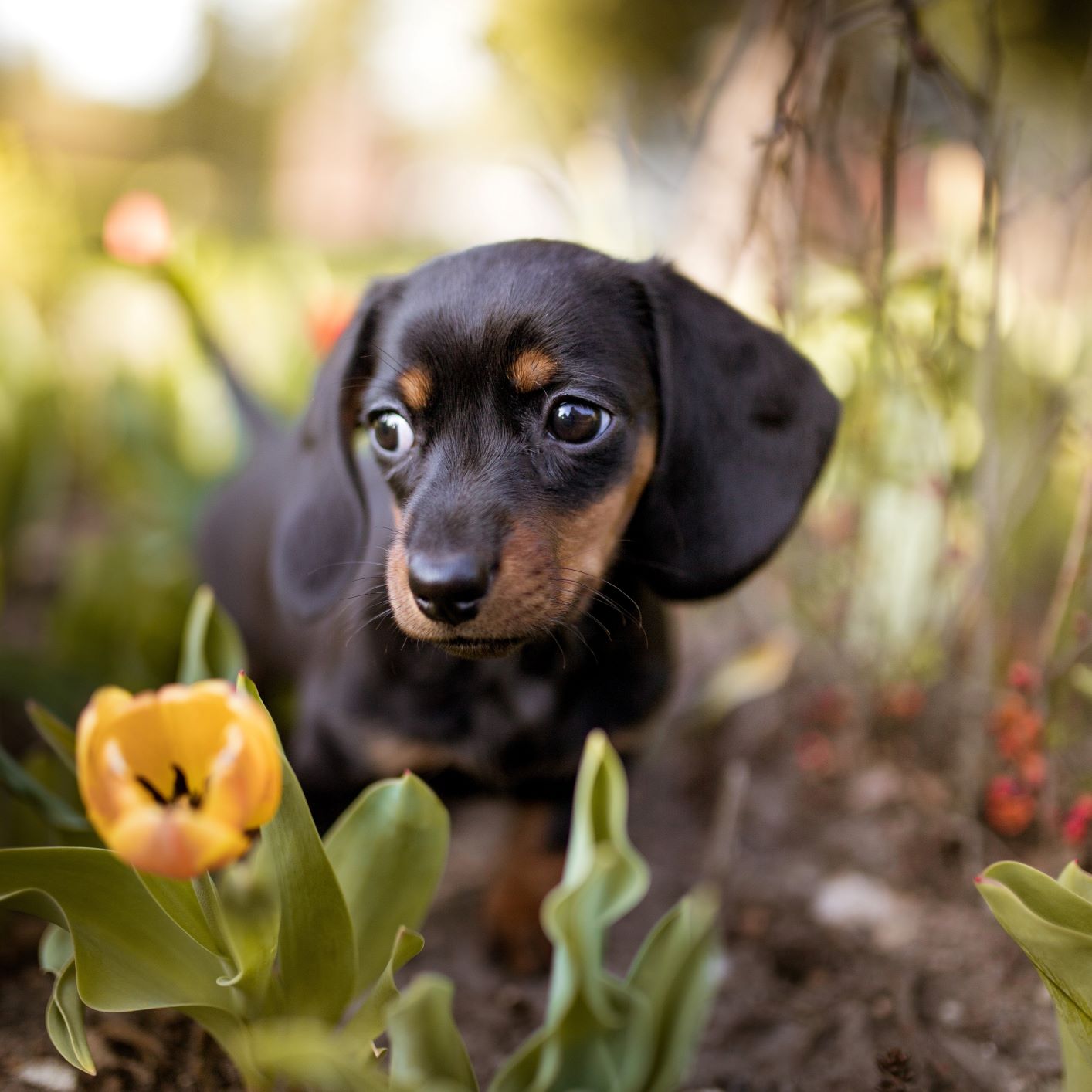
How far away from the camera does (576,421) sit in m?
1.47

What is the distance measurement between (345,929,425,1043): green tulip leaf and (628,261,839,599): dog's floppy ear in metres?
0.73

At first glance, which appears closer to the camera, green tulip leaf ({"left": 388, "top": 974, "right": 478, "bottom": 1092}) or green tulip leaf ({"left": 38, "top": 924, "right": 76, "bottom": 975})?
green tulip leaf ({"left": 388, "top": 974, "right": 478, "bottom": 1092})

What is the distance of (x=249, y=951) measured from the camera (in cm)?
112

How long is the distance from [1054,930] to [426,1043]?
679 millimetres

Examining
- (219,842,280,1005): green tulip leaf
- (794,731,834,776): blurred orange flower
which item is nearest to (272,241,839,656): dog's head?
(219,842,280,1005): green tulip leaf

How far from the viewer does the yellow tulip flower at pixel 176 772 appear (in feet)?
2.51

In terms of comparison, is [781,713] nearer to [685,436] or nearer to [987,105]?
[685,436]

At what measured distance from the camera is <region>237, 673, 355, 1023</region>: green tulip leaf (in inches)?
43.4

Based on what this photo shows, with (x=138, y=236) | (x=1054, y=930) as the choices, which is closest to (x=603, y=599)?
(x=1054, y=930)

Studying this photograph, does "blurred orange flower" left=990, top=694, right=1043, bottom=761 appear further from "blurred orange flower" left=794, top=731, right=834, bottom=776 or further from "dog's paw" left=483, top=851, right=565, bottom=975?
"dog's paw" left=483, top=851, right=565, bottom=975

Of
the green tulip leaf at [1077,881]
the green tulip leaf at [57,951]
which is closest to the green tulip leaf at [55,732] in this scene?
the green tulip leaf at [57,951]

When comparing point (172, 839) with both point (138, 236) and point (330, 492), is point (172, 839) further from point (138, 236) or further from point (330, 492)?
point (138, 236)

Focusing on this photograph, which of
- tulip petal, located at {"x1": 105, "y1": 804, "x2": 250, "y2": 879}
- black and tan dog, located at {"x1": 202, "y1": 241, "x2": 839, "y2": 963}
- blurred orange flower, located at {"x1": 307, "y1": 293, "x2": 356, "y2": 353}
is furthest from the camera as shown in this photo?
blurred orange flower, located at {"x1": 307, "y1": 293, "x2": 356, "y2": 353}

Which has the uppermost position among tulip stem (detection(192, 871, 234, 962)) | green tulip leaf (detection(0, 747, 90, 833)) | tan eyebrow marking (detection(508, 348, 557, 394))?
tan eyebrow marking (detection(508, 348, 557, 394))
